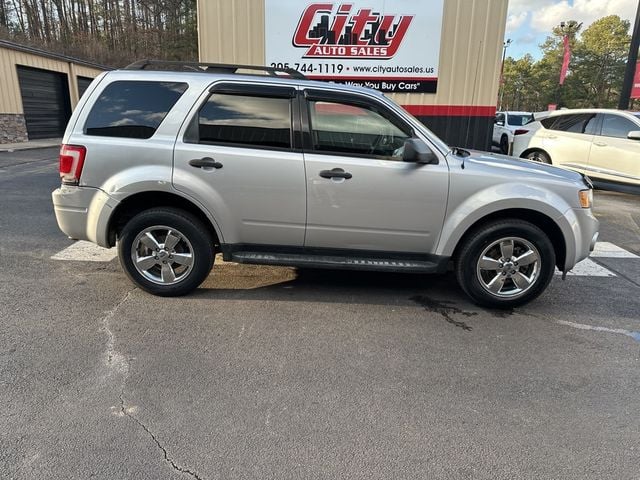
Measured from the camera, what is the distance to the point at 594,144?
31.0 ft

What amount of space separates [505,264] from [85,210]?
3747 millimetres

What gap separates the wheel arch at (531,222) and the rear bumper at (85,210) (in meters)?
3.10

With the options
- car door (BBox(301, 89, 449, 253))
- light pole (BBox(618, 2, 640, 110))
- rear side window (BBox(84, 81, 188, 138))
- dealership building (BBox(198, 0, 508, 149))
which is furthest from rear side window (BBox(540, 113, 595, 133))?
rear side window (BBox(84, 81, 188, 138))

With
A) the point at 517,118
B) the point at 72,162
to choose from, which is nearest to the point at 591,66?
the point at 517,118

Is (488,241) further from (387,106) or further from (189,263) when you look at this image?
(189,263)

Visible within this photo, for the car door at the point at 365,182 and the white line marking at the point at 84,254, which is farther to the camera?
the white line marking at the point at 84,254

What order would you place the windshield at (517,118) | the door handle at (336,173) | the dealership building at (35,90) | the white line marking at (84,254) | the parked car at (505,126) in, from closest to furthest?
the door handle at (336,173), the white line marking at (84,254), the parked car at (505,126), the dealership building at (35,90), the windshield at (517,118)

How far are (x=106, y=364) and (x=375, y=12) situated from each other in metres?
7.31

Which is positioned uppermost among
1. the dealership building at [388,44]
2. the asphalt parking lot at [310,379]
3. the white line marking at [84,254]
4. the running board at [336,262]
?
the dealership building at [388,44]

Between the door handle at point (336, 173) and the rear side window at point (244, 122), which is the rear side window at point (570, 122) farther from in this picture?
the rear side window at point (244, 122)

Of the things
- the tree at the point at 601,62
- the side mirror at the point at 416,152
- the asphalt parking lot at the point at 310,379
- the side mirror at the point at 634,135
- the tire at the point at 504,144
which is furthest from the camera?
the tree at the point at 601,62

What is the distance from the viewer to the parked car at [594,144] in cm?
894

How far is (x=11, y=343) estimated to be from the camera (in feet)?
10.6

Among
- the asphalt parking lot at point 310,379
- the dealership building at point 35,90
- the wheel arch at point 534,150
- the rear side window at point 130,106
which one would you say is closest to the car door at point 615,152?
the wheel arch at point 534,150
